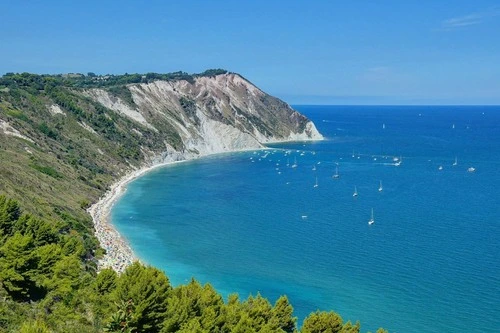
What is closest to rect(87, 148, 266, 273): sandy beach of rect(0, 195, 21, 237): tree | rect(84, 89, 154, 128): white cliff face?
rect(0, 195, 21, 237): tree

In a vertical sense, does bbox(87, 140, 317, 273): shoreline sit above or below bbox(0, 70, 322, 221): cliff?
below

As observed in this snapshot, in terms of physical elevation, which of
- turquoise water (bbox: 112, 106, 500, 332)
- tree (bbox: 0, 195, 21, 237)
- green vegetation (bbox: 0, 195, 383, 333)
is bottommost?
turquoise water (bbox: 112, 106, 500, 332)

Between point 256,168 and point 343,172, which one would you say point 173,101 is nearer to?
point 256,168

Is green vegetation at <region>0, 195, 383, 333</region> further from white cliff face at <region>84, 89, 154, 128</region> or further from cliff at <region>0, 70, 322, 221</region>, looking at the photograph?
white cliff face at <region>84, 89, 154, 128</region>

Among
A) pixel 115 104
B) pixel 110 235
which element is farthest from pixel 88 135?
pixel 110 235

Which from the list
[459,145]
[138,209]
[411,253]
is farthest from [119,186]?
[459,145]

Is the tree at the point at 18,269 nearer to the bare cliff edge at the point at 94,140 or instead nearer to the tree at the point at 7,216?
the tree at the point at 7,216
